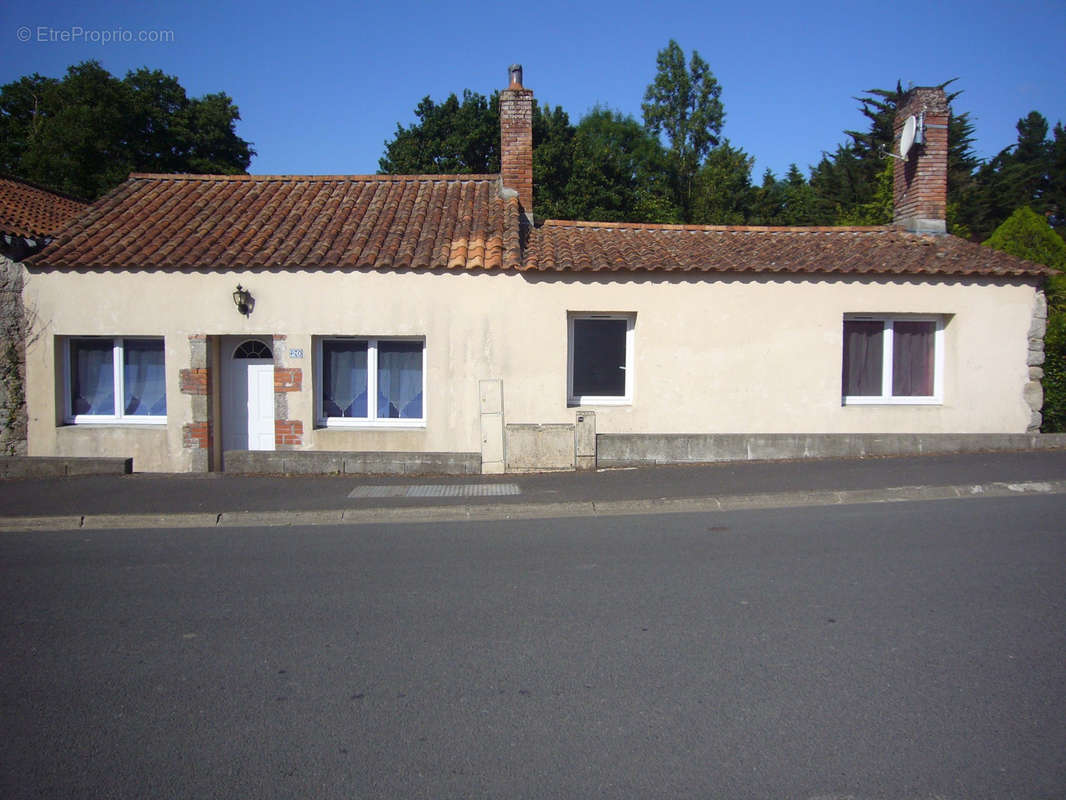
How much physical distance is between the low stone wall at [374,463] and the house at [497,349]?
3cm

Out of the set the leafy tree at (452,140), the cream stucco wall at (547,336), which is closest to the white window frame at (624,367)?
the cream stucco wall at (547,336)

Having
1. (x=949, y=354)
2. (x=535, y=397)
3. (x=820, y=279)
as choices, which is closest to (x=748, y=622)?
(x=535, y=397)

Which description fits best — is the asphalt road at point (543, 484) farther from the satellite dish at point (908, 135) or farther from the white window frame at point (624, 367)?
the satellite dish at point (908, 135)

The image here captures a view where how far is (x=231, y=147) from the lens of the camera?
3456 centimetres

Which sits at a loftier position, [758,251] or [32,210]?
[32,210]

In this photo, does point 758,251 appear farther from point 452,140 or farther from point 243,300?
point 452,140

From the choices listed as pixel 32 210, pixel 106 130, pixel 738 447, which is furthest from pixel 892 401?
pixel 106 130

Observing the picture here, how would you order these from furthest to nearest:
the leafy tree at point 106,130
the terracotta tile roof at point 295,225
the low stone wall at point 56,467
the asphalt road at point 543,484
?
the leafy tree at point 106,130 < the terracotta tile roof at point 295,225 < the low stone wall at point 56,467 < the asphalt road at point 543,484

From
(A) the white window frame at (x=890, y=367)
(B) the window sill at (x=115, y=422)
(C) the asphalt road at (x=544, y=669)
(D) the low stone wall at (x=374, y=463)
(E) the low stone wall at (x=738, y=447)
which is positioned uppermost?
(A) the white window frame at (x=890, y=367)

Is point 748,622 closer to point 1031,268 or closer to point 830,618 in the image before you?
point 830,618

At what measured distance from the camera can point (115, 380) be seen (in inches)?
493

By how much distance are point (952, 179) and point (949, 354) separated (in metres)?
24.9

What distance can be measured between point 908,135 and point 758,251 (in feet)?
13.6

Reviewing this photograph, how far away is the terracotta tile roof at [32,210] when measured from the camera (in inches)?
489
